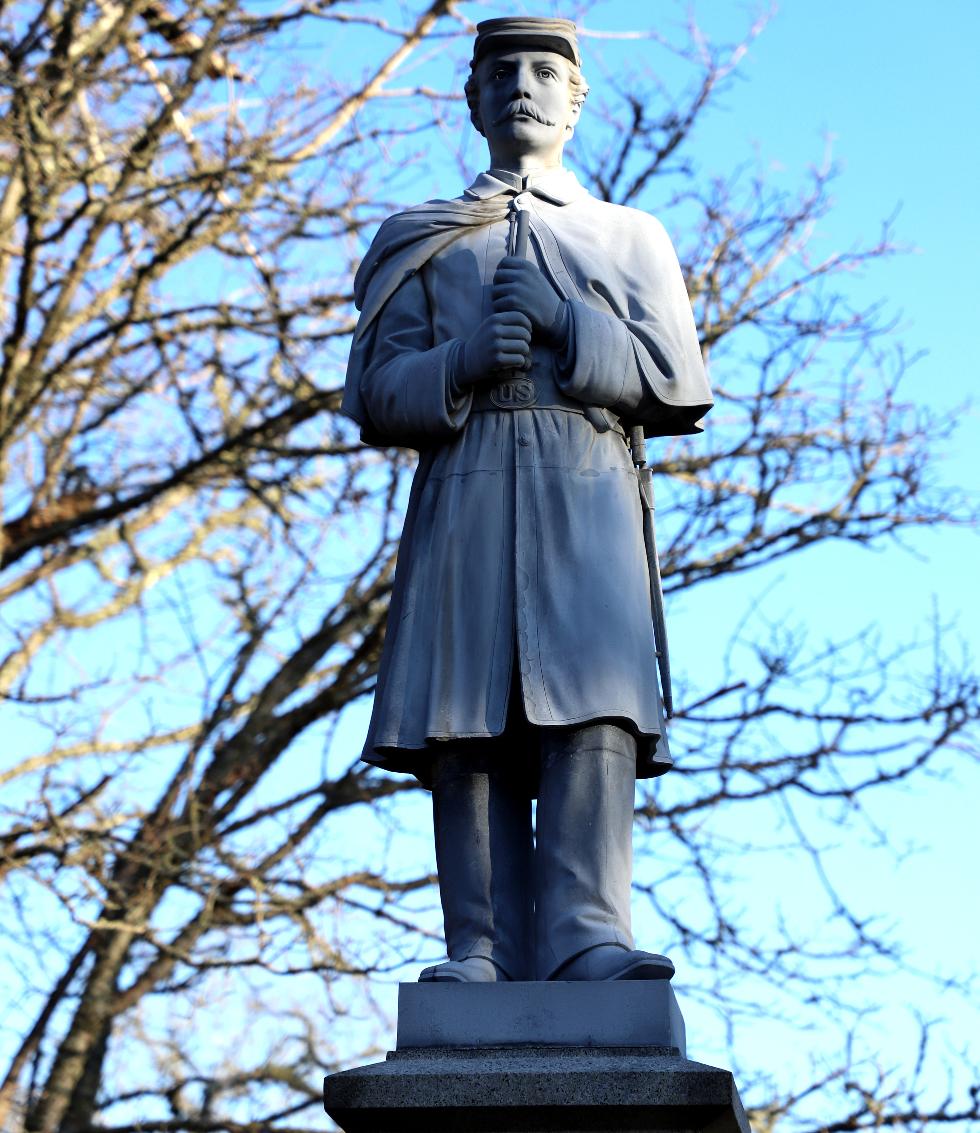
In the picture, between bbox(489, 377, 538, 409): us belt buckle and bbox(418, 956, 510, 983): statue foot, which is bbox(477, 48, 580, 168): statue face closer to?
bbox(489, 377, 538, 409): us belt buckle

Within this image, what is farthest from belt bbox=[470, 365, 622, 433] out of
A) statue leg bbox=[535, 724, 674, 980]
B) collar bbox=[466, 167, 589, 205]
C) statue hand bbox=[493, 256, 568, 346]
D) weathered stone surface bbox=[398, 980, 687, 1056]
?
weathered stone surface bbox=[398, 980, 687, 1056]

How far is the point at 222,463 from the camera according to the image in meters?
13.6

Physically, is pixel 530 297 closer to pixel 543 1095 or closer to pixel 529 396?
pixel 529 396

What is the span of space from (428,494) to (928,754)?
8311 millimetres

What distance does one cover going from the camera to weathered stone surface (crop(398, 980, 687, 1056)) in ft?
14.8

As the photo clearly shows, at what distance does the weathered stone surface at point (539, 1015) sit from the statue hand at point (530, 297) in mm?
1647

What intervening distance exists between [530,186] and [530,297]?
0.58m

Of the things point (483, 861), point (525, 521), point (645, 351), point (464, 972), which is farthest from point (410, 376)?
point (464, 972)

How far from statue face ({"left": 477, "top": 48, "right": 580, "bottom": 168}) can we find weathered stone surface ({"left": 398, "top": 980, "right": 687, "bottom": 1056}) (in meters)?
2.33

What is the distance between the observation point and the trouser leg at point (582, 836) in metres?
4.79

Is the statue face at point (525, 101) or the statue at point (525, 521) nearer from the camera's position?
the statue at point (525, 521)

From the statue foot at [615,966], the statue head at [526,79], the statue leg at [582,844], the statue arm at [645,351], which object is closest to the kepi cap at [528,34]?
the statue head at [526,79]

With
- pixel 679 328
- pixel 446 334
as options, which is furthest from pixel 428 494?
pixel 679 328

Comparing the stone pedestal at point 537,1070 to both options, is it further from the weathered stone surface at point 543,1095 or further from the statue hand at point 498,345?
the statue hand at point 498,345
